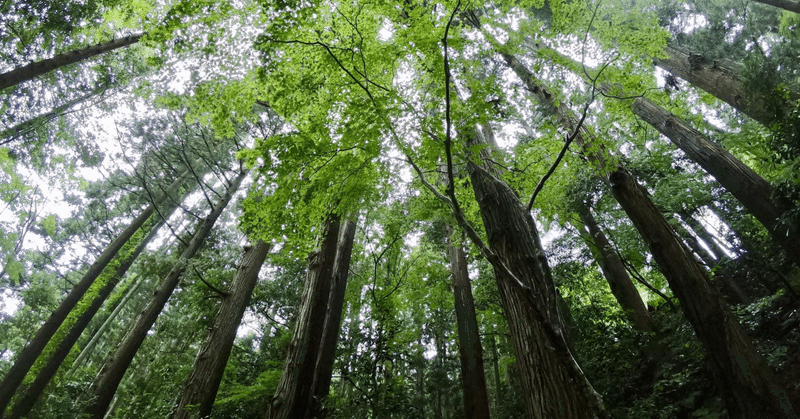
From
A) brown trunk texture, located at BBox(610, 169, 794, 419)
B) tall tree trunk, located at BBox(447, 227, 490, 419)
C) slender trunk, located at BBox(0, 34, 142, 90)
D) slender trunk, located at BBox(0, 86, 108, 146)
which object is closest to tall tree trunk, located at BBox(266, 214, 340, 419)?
tall tree trunk, located at BBox(447, 227, 490, 419)

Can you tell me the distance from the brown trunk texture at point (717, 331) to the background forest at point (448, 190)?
23 mm

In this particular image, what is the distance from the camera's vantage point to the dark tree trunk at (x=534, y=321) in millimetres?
1753

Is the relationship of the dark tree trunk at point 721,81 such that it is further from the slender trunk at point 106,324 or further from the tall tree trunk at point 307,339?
the slender trunk at point 106,324

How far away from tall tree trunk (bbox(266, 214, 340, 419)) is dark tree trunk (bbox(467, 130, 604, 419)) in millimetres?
→ 2590

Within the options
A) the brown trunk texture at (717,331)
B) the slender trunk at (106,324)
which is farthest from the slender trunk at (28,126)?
the brown trunk texture at (717,331)

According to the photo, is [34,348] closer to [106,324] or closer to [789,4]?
[106,324]

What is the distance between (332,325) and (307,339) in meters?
1.13

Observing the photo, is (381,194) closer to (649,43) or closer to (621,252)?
(649,43)

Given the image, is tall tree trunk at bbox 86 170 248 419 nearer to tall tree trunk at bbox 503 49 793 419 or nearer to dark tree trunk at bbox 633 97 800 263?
tall tree trunk at bbox 503 49 793 419

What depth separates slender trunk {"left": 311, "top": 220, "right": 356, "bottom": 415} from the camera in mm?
4602

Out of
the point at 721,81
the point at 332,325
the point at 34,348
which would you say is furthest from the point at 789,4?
the point at 34,348

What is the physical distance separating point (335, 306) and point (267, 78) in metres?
3.51

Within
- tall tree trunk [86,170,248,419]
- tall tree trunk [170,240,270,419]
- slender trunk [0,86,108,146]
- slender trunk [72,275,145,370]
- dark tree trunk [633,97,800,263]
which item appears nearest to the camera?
tall tree trunk [170,240,270,419]

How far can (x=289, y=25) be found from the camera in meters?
3.40
